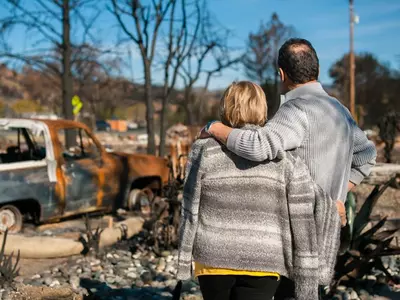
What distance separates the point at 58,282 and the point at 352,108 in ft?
76.7

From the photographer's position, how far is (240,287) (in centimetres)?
258

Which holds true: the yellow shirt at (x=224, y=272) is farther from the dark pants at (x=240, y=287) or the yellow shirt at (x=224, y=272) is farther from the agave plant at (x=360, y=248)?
the agave plant at (x=360, y=248)

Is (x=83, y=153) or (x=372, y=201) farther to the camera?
(x=83, y=153)

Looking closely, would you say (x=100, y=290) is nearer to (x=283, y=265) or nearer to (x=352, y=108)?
(x=283, y=265)

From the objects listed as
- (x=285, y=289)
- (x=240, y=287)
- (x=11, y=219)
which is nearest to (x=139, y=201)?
(x=11, y=219)

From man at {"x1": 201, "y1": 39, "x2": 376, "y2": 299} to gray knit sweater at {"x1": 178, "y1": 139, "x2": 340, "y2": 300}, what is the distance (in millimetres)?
93

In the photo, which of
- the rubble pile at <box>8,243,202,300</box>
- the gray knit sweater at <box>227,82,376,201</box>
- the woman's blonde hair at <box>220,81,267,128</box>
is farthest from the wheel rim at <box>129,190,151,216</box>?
the woman's blonde hair at <box>220,81,267,128</box>

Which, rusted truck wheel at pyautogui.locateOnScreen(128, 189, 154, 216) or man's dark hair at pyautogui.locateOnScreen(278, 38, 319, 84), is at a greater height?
man's dark hair at pyautogui.locateOnScreen(278, 38, 319, 84)

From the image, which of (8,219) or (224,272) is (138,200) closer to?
(8,219)

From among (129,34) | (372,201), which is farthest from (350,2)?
(372,201)

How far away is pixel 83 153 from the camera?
8570 millimetres

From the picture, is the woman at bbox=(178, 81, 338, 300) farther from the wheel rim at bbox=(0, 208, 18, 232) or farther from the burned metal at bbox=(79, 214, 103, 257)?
the wheel rim at bbox=(0, 208, 18, 232)

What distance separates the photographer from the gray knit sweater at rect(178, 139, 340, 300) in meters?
2.49

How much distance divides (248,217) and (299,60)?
76cm
